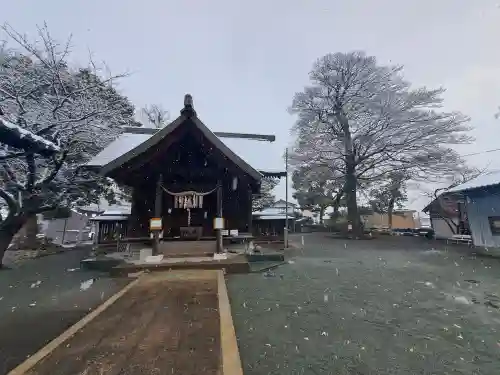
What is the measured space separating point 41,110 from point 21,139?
653cm

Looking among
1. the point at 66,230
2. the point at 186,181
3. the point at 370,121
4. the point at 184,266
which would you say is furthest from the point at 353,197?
the point at 66,230

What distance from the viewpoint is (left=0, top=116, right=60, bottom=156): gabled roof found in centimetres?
Answer: 320

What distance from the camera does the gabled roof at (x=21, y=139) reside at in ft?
10.5

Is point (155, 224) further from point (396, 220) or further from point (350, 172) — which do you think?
point (396, 220)

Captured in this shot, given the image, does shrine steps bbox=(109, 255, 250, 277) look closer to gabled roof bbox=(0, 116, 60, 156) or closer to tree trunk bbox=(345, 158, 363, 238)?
gabled roof bbox=(0, 116, 60, 156)

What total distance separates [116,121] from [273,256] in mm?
8498

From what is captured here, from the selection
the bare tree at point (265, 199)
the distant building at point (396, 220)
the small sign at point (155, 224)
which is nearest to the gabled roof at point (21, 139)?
the small sign at point (155, 224)

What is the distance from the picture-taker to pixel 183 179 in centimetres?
1019

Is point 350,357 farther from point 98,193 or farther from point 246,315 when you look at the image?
point 98,193

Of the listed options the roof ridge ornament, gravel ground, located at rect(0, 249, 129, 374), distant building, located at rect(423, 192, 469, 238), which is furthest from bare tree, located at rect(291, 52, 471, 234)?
gravel ground, located at rect(0, 249, 129, 374)

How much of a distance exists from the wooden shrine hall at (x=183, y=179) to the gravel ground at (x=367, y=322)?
346cm

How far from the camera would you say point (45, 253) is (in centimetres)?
1330

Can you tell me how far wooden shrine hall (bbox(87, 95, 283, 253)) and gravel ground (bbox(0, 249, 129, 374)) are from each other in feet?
7.52

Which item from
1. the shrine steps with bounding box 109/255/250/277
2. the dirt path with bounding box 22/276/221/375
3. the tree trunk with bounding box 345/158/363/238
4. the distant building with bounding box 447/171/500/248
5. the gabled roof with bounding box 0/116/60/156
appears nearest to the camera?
the dirt path with bounding box 22/276/221/375
